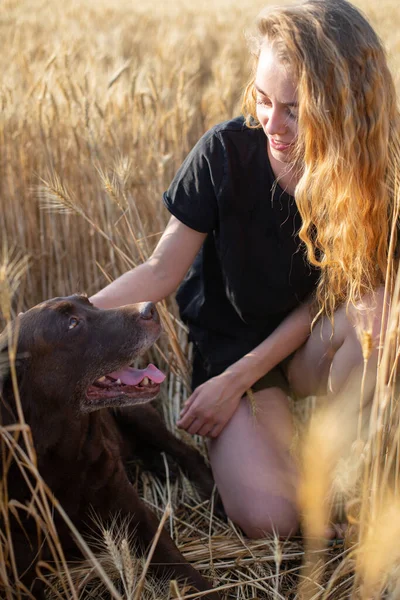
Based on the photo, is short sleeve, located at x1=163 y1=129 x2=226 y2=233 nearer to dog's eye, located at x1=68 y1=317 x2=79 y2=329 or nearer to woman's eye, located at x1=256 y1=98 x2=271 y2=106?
woman's eye, located at x1=256 y1=98 x2=271 y2=106

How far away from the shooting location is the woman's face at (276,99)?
2.23m

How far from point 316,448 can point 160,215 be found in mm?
2264

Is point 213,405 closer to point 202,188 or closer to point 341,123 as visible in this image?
point 202,188

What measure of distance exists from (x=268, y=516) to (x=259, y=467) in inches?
7.2

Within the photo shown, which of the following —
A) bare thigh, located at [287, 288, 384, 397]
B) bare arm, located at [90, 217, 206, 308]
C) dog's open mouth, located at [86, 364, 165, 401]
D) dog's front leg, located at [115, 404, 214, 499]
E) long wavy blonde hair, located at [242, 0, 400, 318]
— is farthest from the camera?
dog's front leg, located at [115, 404, 214, 499]

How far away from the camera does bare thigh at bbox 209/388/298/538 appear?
262 centimetres

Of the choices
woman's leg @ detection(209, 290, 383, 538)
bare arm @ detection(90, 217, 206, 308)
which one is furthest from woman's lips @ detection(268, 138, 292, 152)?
woman's leg @ detection(209, 290, 383, 538)

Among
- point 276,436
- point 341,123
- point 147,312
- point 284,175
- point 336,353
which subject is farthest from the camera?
point 276,436

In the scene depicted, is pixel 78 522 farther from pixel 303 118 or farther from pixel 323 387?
pixel 303 118

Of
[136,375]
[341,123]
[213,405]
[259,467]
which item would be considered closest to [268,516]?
[259,467]

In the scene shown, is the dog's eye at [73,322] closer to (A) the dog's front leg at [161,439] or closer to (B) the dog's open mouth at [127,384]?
(B) the dog's open mouth at [127,384]

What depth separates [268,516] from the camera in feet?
8.51

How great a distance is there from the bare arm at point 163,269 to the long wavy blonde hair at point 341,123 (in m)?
0.51

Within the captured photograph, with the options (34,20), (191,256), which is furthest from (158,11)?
(191,256)
